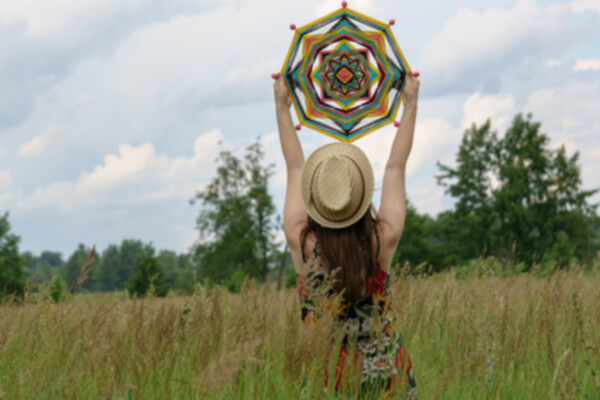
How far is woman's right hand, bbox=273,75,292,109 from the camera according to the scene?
3.50 m

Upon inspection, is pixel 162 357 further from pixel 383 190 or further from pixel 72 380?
pixel 383 190

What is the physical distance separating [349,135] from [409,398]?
6.78ft

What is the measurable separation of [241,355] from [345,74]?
2.94 metres

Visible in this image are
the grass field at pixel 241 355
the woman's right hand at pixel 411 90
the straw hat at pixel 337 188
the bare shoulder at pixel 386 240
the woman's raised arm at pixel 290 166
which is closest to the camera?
the grass field at pixel 241 355

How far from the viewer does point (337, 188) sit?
2.69 m

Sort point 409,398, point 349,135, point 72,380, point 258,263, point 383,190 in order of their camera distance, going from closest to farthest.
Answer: point 72,380 < point 409,398 < point 383,190 < point 349,135 < point 258,263

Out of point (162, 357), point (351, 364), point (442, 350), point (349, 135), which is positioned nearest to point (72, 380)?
point (162, 357)

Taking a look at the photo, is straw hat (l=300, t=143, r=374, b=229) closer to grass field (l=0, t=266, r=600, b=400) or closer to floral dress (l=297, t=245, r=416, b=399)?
floral dress (l=297, t=245, r=416, b=399)

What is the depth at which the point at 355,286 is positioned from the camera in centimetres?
274

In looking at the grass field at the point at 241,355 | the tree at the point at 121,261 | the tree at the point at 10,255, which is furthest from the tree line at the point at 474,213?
the tree at the point at 121,261

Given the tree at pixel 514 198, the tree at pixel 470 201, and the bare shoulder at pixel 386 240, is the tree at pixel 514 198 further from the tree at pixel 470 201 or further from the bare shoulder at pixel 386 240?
the bare shoulder at pixel 386 240

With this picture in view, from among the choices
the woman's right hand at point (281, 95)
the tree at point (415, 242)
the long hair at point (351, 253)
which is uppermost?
the tree at point (415, 242)

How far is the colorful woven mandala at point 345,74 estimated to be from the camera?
3.84m

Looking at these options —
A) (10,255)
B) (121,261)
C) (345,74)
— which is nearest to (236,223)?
(10,255)
